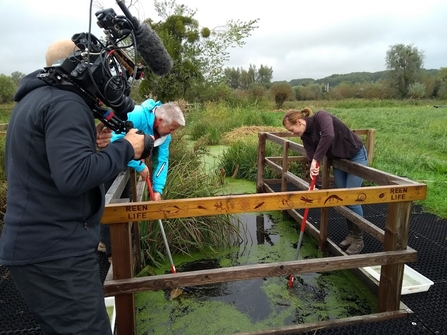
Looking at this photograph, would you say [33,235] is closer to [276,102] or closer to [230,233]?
[230,233]

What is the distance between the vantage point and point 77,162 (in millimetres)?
1318

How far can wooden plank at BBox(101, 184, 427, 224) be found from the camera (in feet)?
6.78

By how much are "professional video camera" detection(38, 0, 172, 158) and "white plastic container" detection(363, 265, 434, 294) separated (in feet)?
8.07

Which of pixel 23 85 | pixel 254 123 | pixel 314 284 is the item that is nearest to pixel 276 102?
pixel 254 123

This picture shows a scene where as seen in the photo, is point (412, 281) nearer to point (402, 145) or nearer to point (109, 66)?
point (109, 66)

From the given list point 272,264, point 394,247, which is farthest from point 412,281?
point 272,264

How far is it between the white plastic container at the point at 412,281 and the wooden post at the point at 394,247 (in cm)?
32

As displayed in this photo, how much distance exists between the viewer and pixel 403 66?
149ft

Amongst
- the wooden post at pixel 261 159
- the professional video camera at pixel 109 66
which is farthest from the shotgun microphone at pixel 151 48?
the wooden post at pixel 261 159

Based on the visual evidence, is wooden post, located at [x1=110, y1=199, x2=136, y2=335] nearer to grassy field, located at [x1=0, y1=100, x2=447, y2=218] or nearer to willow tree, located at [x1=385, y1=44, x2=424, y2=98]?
grassy field, located at [x1=0, y1=100, x2=447, y2=218]

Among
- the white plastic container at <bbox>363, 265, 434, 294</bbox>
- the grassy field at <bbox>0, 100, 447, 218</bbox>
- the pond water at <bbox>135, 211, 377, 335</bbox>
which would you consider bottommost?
the pond water at <bbox>135, 211, 377, 335</bbox>

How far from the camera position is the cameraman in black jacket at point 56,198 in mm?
1323

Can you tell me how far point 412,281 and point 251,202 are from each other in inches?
72.5

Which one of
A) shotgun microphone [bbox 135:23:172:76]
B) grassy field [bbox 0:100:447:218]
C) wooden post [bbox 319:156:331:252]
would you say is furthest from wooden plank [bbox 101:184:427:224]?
grassy field [bbox 0:100:447:218]
